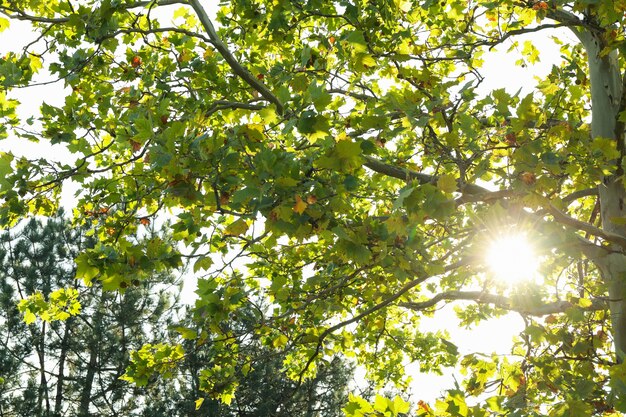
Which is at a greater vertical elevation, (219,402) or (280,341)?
(219,402)

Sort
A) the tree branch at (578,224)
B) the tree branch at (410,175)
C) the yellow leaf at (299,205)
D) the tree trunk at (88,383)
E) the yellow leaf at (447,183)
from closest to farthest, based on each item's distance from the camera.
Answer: the yellow leaf at (299,205), the yellow leaf at (447,183), the tree branch at (578,224), the tree branch at (410,175), the tree trunk at (88,383)

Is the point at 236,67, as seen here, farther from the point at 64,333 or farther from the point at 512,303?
the point at 64,333

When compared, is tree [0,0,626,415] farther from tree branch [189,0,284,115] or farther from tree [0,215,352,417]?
tree [0,215,352,417]

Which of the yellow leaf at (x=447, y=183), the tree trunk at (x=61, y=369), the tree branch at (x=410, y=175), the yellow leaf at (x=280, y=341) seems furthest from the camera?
the tree trunk at (x=61, y=369)

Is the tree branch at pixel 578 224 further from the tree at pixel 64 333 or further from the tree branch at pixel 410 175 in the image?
the tree at pixel 64 333

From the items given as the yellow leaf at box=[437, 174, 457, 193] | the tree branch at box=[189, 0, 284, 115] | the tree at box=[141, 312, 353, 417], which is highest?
the tree at box=[141, 312, 353, 417]

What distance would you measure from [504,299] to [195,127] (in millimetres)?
3899

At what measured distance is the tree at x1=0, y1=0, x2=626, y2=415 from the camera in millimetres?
3666

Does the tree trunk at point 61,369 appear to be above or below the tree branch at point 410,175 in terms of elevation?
above

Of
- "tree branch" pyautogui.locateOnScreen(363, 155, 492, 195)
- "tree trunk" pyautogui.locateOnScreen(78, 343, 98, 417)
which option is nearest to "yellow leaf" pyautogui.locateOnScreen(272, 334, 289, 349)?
"tree branch" pyautogui.locateOnScreen(363, 155, 492, 195)

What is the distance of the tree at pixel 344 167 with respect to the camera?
367 cm

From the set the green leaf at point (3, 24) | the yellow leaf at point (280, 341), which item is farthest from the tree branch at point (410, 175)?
the green leaf at point (3, 24)

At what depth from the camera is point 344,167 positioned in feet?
11.0

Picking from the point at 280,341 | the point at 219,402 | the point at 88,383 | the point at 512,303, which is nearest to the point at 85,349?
the point at 88,383
